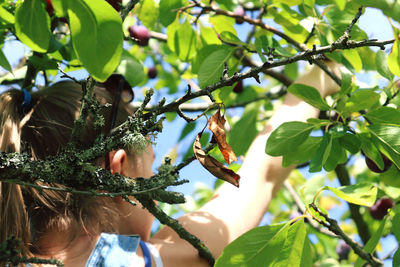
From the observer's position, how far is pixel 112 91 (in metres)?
1.38

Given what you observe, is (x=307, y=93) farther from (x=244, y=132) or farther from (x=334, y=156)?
(x=244, y=132)

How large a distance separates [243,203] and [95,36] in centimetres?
102

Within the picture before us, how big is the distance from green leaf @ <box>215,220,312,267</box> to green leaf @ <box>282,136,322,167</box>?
0.76 feet

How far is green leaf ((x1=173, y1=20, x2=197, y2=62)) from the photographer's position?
157 cm

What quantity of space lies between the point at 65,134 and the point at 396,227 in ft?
2.65

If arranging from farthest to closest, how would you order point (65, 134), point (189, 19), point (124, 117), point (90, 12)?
1. point (189, 19)
2. point (124, 117)
3. point (65, 134)
4. point (90, 12)

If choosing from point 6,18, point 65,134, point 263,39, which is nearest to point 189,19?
point 263,39

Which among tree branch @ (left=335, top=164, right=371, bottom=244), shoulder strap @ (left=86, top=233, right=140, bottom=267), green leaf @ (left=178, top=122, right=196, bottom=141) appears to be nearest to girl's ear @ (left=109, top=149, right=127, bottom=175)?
shoulder strap @ (left=86, top=233, right=140, bottom=267)

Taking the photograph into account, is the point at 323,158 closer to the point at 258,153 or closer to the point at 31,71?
Result: the point at 258,153

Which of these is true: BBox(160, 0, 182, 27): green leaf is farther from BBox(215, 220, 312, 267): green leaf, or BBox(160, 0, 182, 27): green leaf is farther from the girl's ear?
BBox(215, 220, 312, 267): green leaf

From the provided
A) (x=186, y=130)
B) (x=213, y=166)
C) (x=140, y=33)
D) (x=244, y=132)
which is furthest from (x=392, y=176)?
(x=140, y=33)

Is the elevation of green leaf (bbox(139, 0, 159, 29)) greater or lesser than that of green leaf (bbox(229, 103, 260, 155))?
greater

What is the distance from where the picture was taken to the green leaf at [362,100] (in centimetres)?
109

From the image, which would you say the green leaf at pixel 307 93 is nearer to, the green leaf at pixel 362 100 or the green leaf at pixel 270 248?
the green leaf at pixel 362 100
